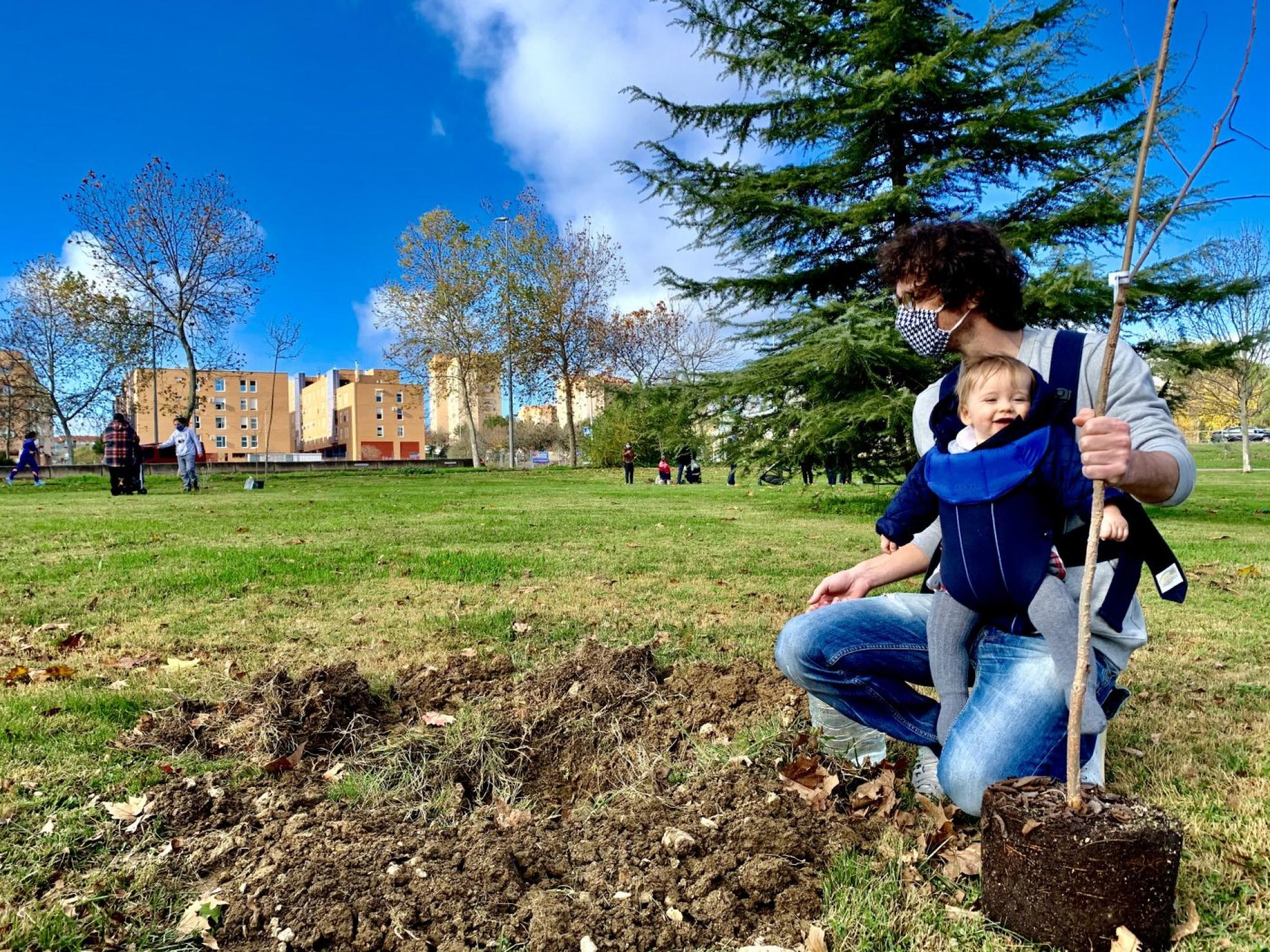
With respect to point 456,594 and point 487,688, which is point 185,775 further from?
point 456,594

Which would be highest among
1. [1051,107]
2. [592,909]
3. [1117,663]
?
[1051,107]

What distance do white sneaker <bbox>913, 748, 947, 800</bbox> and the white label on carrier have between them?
88 cm

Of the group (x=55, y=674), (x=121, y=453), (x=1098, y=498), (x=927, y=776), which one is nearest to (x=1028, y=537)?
(x=1098, y=498)

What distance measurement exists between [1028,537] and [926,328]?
789 millimetres

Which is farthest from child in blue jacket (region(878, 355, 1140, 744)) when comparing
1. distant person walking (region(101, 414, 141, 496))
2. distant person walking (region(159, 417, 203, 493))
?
distant person walking (region(159, 417, 203, 493))

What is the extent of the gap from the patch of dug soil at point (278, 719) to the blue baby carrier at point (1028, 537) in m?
2.32

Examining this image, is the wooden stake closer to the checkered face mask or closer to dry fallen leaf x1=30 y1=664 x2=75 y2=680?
the checkered face mask

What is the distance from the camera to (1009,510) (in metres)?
2.05

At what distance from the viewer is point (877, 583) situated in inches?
107

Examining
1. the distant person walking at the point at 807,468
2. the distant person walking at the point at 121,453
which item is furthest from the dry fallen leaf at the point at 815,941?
the distant person walking at the point at 121,453

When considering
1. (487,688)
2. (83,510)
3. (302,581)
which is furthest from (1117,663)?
(83,510)

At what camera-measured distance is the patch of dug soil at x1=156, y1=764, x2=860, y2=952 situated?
182 cm

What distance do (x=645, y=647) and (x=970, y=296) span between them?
2.21 metres

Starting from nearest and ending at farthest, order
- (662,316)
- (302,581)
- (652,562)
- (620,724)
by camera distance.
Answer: (620,724)
(302,581)
(652,562)
(662,316)
